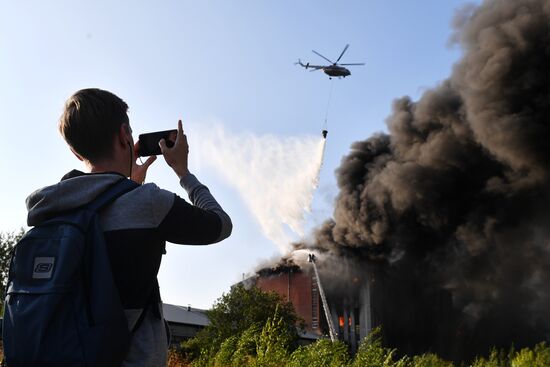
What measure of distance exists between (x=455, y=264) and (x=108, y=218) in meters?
50.3

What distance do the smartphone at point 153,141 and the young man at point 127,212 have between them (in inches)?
9.4

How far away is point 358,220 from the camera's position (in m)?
49.9

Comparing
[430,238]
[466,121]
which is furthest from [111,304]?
[430,238]

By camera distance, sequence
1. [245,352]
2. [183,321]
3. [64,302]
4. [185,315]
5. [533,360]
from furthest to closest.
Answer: [185,315], [183,321], [533,360], [245,352], [64,302]

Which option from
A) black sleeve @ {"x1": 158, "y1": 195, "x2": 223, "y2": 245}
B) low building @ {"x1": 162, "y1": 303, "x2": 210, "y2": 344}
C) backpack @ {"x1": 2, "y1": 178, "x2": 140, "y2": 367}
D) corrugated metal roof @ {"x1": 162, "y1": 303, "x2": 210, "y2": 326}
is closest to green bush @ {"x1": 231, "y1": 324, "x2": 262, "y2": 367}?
black sleeve @ {"x1": 158, "y1": 195, "x2": 223, "y2": 245}

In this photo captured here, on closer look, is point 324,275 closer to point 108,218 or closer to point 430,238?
point 430,238

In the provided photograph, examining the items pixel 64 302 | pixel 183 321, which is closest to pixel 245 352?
pixel 64 302

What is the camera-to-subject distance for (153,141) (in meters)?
2.47

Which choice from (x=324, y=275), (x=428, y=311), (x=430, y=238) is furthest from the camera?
(x=324, y=275)

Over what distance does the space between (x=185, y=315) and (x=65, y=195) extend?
50.1 meters

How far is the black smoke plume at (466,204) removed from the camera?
1417 inches

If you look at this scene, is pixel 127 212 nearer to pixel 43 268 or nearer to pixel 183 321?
pixel 43 268

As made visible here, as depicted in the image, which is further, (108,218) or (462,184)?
(462,184)

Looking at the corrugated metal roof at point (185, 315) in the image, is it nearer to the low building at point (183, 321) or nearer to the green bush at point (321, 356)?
the low building at point (183, 321)
